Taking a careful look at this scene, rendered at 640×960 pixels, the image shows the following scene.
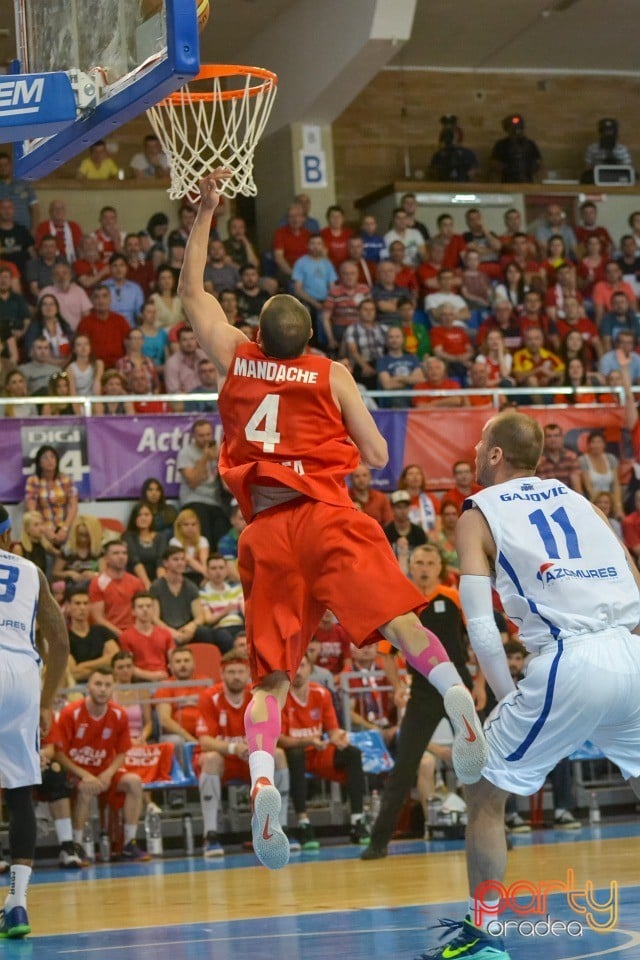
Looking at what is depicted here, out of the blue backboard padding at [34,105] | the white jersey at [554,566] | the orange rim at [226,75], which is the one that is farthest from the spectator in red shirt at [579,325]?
the white jersey at [554,566]

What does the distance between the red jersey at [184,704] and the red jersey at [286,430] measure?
7.36m

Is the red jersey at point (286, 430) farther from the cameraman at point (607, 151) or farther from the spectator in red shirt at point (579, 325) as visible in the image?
the cameraman at point (607, 151)

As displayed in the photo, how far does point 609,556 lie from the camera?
19.5 feet

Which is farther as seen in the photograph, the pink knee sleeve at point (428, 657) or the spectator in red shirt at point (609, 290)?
the spectator in red shirt at point (609, 290)

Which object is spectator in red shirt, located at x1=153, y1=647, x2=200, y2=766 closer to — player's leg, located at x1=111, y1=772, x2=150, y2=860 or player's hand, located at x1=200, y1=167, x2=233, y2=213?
player's leg, located at x1=111, y1=772, x2=150, y2=860

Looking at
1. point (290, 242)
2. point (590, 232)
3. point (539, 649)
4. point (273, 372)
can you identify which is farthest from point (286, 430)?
point (590, 232)

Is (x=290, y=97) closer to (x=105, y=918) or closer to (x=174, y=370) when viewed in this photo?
(x=174, y=370)

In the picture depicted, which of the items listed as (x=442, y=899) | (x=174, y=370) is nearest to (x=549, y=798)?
(x=442, y=899)

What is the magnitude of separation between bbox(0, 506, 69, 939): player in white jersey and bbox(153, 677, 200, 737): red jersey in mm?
5320

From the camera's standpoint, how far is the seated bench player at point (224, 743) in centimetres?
1267

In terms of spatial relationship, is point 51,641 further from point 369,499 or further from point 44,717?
point 369,499

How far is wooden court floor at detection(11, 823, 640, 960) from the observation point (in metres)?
6.65

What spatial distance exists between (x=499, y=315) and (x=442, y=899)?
514 inches

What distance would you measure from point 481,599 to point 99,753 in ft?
24.7
